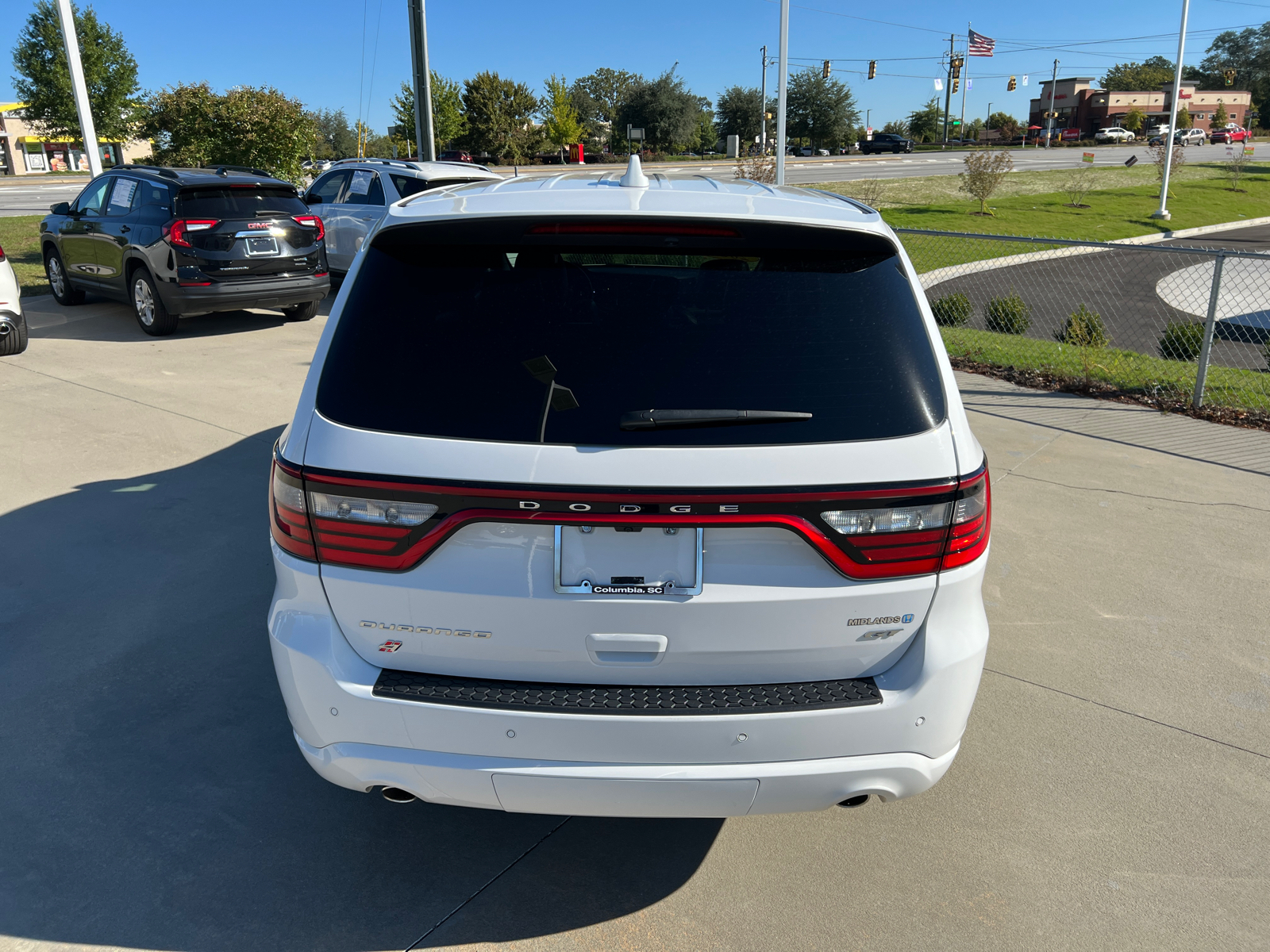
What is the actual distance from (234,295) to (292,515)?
29.9 ft

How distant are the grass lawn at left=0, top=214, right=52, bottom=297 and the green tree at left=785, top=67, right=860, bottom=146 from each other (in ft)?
231

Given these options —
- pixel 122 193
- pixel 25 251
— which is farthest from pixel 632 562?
pixel 25 251

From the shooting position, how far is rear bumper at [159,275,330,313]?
10.2m

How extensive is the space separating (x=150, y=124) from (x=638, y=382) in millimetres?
22267

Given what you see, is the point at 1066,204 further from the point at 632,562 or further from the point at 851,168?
the point at 632,562

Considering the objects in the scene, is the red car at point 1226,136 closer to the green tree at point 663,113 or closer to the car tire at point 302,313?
the green tree at point 663,113

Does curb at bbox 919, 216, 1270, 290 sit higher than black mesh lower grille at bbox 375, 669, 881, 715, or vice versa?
black mesh lower grille at bbox 375, 669, 881, 715

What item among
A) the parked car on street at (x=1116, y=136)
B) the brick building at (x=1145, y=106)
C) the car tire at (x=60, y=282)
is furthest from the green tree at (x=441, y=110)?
the brick building at (x=1145, y=106)

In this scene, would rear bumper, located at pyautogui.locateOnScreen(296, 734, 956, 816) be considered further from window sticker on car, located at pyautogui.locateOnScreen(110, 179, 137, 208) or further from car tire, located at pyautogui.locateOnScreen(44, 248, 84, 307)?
car tire, located at pyautogui.locateOnScreen(44, 248, 84, 307)

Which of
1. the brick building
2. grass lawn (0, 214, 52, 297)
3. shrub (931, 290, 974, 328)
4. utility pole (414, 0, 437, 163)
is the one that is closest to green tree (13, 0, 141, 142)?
grass lawn (0, 214, 52, 297)

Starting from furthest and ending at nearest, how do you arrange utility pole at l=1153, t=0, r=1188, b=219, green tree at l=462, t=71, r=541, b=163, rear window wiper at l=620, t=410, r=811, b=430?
1. green tree at l=462, t=71, r=541, b=163
2. utility pole at l=1153, t=0, r=1188, b=219
3. rear window wiper at l=620, t=410, r=811, b=430

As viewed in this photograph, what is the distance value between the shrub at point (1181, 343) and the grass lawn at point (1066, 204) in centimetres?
970

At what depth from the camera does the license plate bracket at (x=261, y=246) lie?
1038 centimetres

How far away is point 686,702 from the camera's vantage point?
2193mm
